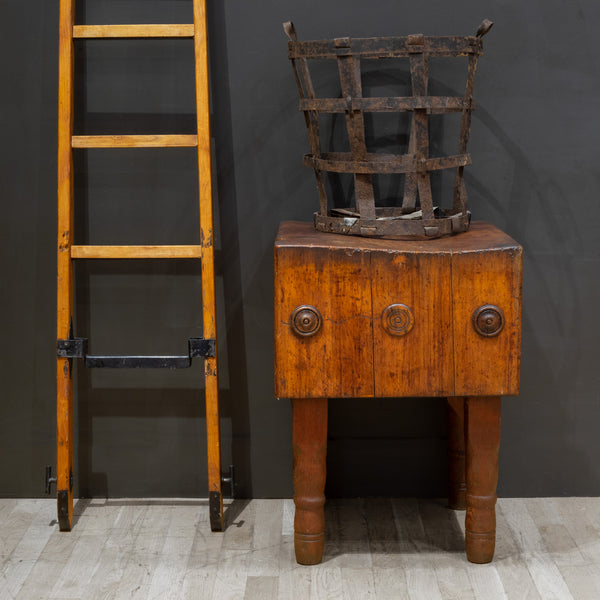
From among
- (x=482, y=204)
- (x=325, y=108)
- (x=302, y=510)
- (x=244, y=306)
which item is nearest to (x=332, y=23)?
(x=325, y=108)

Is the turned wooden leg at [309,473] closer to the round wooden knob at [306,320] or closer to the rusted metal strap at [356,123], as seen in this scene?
the round wooden knob at [306,320]

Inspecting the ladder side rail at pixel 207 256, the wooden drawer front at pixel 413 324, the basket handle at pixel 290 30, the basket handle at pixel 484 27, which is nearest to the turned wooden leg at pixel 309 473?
the wooden drawer front at pixel 413 324

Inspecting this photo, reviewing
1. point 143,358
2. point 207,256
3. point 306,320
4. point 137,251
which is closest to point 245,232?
point 207,256

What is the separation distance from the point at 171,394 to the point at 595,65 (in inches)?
65.6

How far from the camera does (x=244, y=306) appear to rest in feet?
9.12

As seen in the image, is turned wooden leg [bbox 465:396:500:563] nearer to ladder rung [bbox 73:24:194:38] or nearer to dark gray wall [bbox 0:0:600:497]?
dark gray wall [bbox 0:0:600:497]

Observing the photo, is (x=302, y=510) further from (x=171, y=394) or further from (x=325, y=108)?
(x=325, y=108)

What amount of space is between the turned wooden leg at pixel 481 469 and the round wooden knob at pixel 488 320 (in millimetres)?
219

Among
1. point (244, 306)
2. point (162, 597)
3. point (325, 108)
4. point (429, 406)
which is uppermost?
point (325, 108)

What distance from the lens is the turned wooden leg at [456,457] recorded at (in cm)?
269

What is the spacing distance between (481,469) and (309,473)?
0.46 m

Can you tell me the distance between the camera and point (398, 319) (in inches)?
87.2

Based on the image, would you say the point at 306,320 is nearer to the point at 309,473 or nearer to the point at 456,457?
→ the point at 309,473

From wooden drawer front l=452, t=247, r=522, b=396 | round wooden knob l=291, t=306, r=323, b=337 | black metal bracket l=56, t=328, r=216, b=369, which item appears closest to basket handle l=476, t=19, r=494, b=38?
wooden drawer front l=452, t=247, r=522, b=396
